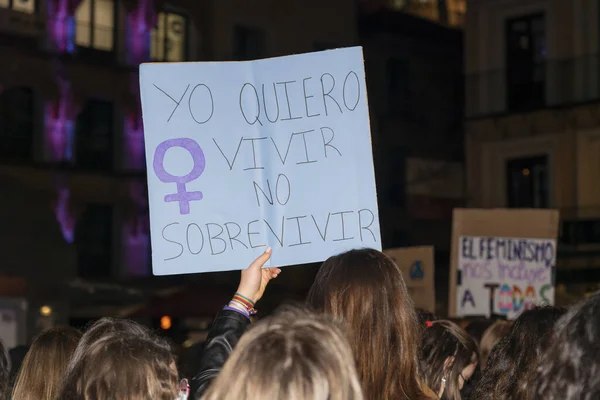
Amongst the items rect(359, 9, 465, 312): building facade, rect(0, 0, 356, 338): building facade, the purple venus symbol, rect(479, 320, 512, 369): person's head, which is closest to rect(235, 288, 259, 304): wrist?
the purple venus symbol

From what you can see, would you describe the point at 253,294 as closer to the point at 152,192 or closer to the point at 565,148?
the point at 152,192

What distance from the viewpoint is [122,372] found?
2451 mm

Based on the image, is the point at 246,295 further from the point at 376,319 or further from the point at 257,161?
the point at 257,161

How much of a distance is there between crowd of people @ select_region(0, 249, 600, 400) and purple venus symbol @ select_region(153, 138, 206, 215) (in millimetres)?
402

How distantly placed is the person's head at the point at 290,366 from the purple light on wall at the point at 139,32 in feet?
79.7

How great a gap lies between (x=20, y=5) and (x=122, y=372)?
23.2 m

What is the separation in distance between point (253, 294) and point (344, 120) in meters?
1.00

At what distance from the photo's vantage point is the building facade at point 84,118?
23.7m

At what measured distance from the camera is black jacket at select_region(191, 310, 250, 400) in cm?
278

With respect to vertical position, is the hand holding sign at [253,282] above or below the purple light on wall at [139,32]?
below

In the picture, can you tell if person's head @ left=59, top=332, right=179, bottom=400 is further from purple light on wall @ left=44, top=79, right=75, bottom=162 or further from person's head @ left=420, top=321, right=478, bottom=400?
purple light on wall @ left=44, top=79, right=75, bottom=162

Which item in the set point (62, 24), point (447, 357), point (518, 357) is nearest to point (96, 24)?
point (62, 24)

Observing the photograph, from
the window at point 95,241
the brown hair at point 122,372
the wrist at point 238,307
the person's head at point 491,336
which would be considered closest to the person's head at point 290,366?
the brown hair at point 122,372

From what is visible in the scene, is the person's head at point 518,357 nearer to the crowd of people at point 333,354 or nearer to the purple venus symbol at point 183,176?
the crowd of people at point 333,354
